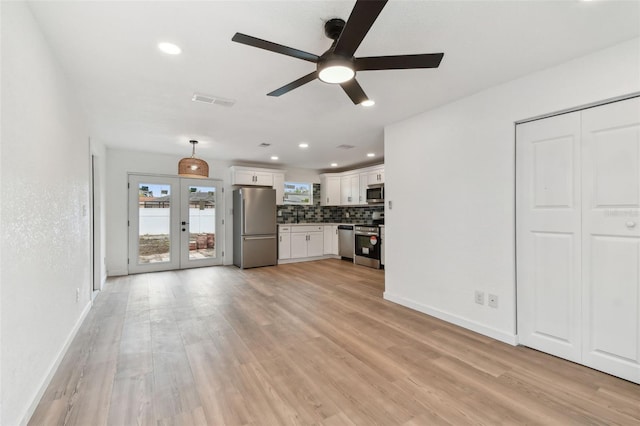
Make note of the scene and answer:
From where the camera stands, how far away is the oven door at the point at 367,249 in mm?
6090

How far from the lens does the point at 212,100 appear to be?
303 cm

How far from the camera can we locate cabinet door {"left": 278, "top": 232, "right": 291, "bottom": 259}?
22.1 ft

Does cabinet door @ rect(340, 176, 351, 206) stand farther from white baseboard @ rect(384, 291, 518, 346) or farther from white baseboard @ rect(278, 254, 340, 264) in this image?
white baseboard @ rect(384, 291, 518, 346)

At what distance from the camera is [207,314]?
337 centimetres

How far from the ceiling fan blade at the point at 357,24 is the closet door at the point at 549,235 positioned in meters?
1.92

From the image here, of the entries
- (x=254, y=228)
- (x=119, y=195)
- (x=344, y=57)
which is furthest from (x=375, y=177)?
(x=119, y=195)

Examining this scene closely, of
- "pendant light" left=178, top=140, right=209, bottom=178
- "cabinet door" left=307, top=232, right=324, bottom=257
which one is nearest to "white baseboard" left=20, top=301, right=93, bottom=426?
"pendant light" left=178, top=140, right=209, bottom=178

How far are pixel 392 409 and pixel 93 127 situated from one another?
15.6 ft

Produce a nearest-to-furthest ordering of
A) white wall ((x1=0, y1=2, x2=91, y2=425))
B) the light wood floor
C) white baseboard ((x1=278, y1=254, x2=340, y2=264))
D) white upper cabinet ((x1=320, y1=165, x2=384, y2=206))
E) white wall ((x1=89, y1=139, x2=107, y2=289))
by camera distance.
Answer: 1. white wall ((x1=0, y1=2, x2=91, y2=425))
2. the light wood floor
3. white wall ((x1=89, y1=139, x2=107, y2=289))
4. white upper cabinet ((x1=320, y1=165, x2=384, y2=206))
5. white baseboard ((x1=278, y1=254, x2=340, y2=264))

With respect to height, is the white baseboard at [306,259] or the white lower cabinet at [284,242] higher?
the white lower cabinet at [284,242]

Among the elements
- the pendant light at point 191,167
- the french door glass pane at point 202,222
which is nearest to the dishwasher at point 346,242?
the french door glass pane at point 202,222

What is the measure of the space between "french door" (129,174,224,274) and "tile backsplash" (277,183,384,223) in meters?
1.77

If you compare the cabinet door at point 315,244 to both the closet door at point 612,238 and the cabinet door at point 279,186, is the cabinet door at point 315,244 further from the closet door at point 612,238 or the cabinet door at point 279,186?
the closet door at point 612,238

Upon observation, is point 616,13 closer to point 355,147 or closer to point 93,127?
point 355,147
